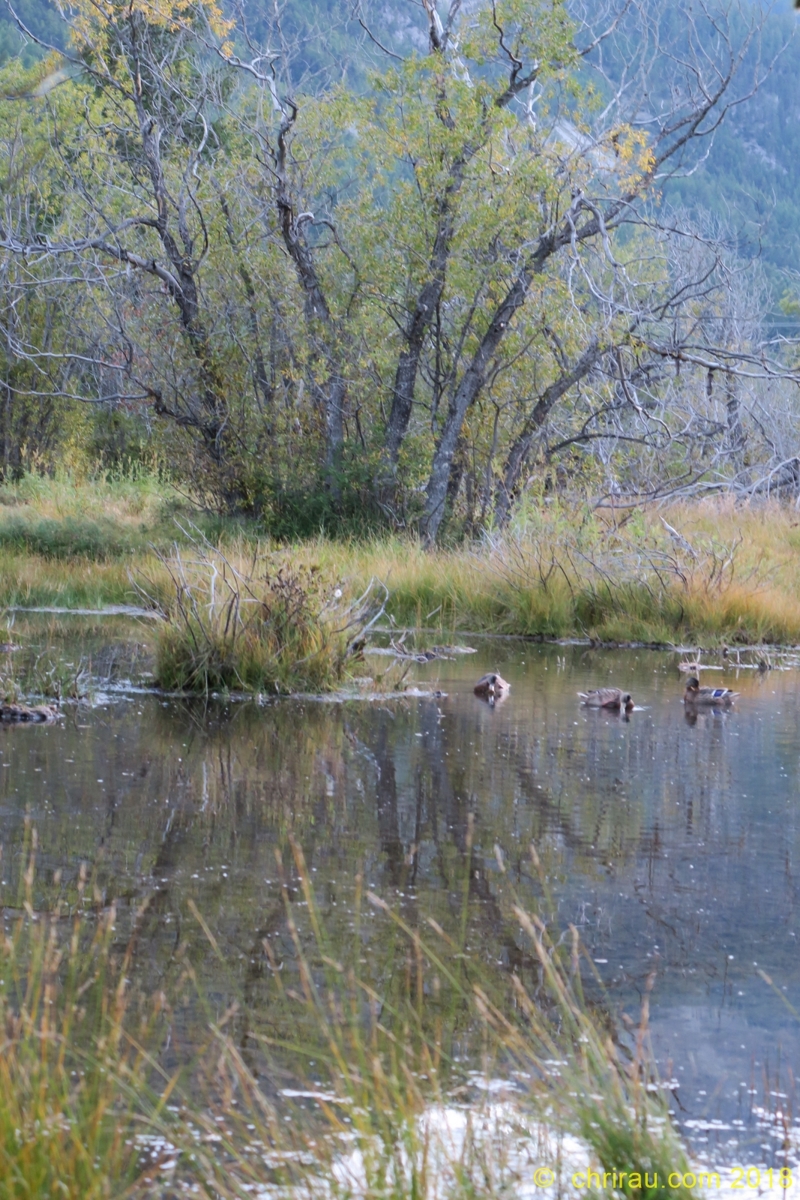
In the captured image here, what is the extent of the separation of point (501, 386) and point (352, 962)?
14674 millimetres

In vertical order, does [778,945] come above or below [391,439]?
below

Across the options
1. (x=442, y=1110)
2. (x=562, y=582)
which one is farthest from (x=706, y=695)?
(x=442, y=1110)

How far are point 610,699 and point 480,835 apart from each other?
3.51 metres

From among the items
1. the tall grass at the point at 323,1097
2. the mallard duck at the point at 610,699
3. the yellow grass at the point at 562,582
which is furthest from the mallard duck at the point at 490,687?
the tall grass at the point at 323,1097

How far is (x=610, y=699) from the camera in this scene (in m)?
8.91

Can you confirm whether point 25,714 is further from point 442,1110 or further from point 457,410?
point 457,410

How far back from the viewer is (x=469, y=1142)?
8.55 feet

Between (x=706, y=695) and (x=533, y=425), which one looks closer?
(x=706, y=695)

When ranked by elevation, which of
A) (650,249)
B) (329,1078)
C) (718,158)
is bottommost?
(329,1078)

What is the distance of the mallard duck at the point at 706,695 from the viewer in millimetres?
9367

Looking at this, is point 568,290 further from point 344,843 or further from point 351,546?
point 344,843

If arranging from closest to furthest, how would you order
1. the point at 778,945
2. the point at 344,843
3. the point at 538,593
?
1. the point at 778,945
2. the point at 344,843
3. the point at 538,593

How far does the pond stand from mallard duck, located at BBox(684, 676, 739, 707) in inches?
13.8

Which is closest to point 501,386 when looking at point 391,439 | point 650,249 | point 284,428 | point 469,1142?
point 391,439
